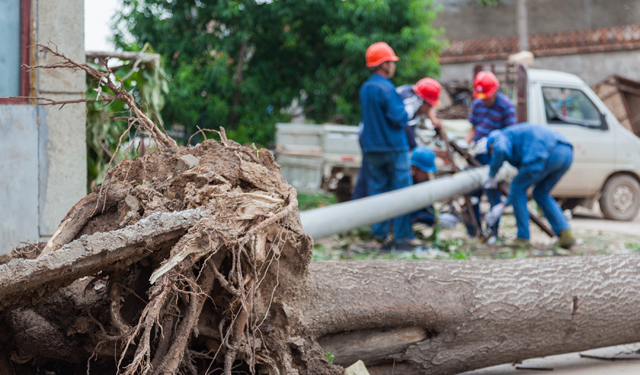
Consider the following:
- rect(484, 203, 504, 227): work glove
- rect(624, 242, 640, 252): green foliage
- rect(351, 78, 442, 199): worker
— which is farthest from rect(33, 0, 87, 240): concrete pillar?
rect(624, 242, 640, 252): green foliage

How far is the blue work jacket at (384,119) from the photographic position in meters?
6.53

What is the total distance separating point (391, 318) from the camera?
10.0 ft

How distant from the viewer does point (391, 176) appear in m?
6.77

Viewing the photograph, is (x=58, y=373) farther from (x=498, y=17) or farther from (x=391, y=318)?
(x=498, y=17)

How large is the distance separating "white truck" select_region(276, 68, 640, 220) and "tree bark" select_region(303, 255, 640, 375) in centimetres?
543

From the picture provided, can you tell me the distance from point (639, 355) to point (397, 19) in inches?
331

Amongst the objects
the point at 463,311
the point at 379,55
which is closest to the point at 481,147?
the point at 379,55

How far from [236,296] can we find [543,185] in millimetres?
5176

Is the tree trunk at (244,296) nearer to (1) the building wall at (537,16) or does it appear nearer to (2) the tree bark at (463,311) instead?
(2) the tree bark at (463,311)

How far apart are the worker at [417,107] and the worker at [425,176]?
1.17 ft

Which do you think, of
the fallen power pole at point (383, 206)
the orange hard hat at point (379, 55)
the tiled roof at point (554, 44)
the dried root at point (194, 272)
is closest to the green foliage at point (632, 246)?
the fallen power pole at point (383, 206)

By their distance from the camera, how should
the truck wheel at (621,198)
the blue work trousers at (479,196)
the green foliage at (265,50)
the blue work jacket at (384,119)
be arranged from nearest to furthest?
the blue work jacket at (384,119) → the blue work trousers at (479,196) → the truck wheel at (621,198) → the green foliage at (265,50)

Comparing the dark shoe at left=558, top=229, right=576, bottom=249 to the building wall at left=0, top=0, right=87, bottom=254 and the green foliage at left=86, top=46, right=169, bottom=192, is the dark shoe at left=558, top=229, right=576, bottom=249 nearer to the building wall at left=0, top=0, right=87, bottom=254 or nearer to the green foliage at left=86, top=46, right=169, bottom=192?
the green foliage at left=86, top=46, right=169, bottom=192

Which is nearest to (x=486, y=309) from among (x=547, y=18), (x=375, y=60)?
(x=375, y=60)
